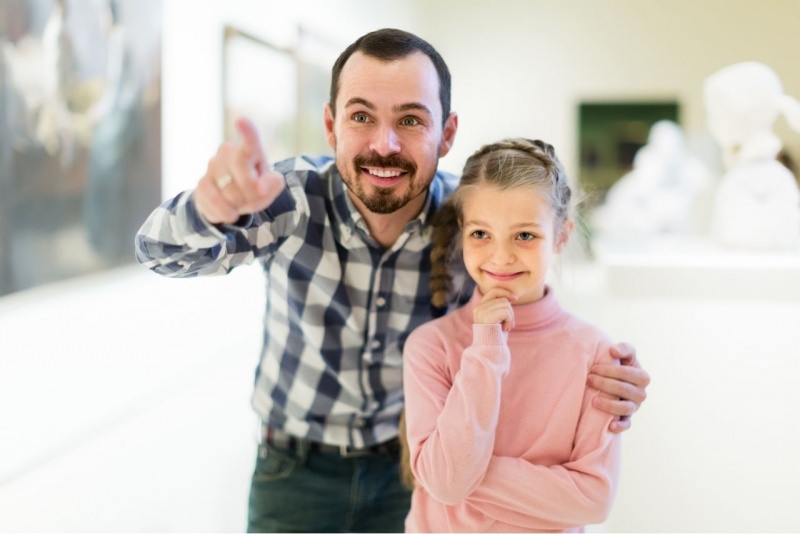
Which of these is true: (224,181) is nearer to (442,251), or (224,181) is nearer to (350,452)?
(442,251)

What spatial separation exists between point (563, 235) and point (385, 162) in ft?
0.91

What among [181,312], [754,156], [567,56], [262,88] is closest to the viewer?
[754,156]

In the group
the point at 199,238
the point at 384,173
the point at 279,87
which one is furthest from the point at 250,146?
the point at 279,87

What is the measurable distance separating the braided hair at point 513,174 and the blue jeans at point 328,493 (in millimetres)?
526

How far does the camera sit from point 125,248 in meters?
1.76

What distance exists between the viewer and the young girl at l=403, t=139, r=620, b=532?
0.94 metres

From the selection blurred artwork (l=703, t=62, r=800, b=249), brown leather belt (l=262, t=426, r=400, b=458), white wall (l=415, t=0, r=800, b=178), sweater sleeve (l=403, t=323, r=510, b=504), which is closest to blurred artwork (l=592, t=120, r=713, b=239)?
blurred artwork (l=703, t=62, r=800, b=249)

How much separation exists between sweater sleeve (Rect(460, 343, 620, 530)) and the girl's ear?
233 millimetres

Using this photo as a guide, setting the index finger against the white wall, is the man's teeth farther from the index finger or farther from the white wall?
the white wall

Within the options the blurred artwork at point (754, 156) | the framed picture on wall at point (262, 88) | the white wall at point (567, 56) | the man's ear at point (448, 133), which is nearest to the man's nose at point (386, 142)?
the man's ear at point (448, 133)

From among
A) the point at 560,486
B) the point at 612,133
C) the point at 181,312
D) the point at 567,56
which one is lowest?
the point at 560,486

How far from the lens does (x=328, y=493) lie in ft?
4.75

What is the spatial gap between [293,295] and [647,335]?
0.71 meters

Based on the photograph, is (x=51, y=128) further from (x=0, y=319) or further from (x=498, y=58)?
(x=498, y=58)
